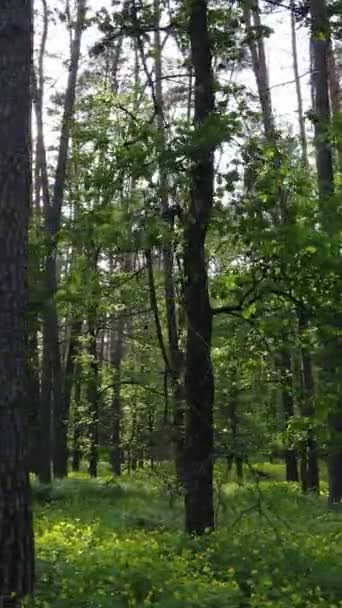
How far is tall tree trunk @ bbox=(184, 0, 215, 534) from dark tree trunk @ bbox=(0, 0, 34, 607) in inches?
111

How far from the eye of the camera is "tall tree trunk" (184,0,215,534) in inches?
334

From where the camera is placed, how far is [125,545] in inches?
298

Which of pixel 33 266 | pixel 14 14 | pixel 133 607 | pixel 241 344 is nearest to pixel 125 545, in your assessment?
pixel 133 607

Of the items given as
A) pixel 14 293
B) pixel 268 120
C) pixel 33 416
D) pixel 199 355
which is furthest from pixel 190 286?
pixel 33 416

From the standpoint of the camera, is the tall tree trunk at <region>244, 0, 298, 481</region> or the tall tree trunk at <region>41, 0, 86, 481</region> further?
the tall tree trunk at <region>41, 0, 86, 481</region>

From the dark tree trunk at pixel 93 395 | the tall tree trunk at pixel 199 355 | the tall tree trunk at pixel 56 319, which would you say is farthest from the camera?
the tall tree trunk at pixel 56 319

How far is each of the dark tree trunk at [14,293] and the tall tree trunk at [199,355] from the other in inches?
111

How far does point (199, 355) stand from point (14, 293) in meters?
3.31

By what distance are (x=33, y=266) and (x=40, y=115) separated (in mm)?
9854

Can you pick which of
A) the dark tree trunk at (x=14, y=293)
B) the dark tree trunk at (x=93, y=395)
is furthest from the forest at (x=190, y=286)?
A: the dark tree trunk at (x=93, y=395)

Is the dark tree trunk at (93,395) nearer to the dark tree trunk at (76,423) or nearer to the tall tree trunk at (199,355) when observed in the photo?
the dark tree trunk at (76,423)

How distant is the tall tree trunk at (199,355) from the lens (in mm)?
8484

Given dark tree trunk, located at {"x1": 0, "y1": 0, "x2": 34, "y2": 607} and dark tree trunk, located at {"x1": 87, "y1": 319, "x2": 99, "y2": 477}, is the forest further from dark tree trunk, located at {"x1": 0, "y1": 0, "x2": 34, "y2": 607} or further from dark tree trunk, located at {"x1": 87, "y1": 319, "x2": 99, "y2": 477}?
dark tree trunk, located at {"x1": 87, "y1": 319, "x2": 99, "y2": 477}

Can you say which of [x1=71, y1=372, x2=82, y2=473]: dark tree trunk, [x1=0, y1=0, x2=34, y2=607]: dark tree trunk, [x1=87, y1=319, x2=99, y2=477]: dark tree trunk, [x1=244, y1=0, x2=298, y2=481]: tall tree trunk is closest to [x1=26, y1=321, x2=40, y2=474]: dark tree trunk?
[x1=71, y1=372, x2=82, y2=473]: dark tree trunk
